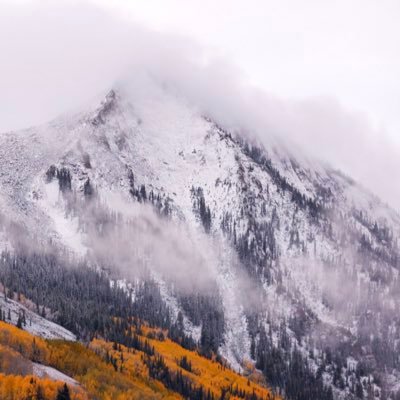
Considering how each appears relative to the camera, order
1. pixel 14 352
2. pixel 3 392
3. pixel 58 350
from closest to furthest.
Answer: pixel 3 392
pixel 14 352
pixel 58 350

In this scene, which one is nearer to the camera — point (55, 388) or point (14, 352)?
point (55, 388)

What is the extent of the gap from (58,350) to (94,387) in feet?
66.8

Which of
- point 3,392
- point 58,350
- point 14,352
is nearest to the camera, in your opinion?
point 3,392

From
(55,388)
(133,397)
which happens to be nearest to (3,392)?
(55,388)

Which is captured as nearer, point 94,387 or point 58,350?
point 94,387

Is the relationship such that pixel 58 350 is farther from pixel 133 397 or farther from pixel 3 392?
pixel 3 392

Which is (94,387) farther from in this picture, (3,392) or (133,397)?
(3,392)

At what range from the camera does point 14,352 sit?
176125 millimetres

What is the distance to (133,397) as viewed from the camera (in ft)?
604

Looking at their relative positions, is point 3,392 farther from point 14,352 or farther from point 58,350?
point 58,350

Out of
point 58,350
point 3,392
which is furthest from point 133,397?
point 3,392

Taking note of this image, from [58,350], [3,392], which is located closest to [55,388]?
[3,392]

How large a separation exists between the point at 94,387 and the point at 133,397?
9.68m

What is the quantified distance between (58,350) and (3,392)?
155 ft
